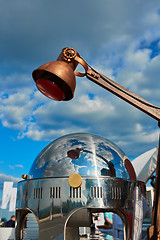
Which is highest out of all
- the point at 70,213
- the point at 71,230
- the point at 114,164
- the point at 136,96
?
the point at 136,96

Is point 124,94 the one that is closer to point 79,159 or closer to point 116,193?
point 79,159

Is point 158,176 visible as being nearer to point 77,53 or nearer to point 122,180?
point 122,180

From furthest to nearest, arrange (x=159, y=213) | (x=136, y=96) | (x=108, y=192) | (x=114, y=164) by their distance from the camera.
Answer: (x=114, y=164), (x=108, y=192), (x=136, y=96), (x=159, y=213)

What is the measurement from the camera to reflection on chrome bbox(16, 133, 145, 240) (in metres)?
1.98

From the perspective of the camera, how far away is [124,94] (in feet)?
6.43

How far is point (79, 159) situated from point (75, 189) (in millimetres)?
264

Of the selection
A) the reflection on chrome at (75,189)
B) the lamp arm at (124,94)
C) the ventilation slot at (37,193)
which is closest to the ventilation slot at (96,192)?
the reflection on chrome at (75,189)

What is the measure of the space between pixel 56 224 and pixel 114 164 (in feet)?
2.38

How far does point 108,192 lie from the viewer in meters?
2.07

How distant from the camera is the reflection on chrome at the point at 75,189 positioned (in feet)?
6.49

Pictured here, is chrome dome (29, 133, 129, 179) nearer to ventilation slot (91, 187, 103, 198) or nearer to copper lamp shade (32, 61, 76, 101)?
ventilation slot (91, 187, 103, 198)

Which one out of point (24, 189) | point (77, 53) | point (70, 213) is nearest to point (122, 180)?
point (70, 213)

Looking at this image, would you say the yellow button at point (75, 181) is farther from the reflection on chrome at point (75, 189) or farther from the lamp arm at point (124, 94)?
the lamp arm at point (124, 94)

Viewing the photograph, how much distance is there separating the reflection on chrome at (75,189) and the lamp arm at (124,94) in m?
0.59
